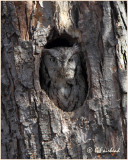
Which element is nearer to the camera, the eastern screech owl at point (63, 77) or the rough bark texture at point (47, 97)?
the rough bark texture at point (47, 97)

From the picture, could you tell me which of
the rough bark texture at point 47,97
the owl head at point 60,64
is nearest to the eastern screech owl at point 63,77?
the owl head at point 60,64

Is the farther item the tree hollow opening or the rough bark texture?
the tree hollow opening

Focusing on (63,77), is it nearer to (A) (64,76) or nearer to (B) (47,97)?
(A) (64,76)

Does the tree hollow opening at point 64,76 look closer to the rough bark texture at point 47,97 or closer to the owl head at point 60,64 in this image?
the owl head at point 60,64

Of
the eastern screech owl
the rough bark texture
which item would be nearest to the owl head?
the eastern screech owl

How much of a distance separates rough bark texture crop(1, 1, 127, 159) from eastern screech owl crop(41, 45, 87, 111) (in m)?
0.14

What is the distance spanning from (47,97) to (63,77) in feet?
0.89

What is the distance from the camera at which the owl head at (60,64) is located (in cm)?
247

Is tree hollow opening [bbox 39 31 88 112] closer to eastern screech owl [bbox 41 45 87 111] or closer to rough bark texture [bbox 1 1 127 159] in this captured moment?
eastern screech owl [bbox 41 45 87 111]

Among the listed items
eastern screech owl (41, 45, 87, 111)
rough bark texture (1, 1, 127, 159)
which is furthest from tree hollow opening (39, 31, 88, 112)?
rough bark texture (1, 1, 127, 159)

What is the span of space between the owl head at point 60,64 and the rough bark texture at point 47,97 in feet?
0.49

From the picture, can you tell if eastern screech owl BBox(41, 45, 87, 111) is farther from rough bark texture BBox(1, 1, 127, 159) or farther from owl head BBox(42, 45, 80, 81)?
rough bark texture BBox(1, 1, 127, 159)

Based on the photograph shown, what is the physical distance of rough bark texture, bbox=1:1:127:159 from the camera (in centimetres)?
224

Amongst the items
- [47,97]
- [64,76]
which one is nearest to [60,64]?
[64,76]
